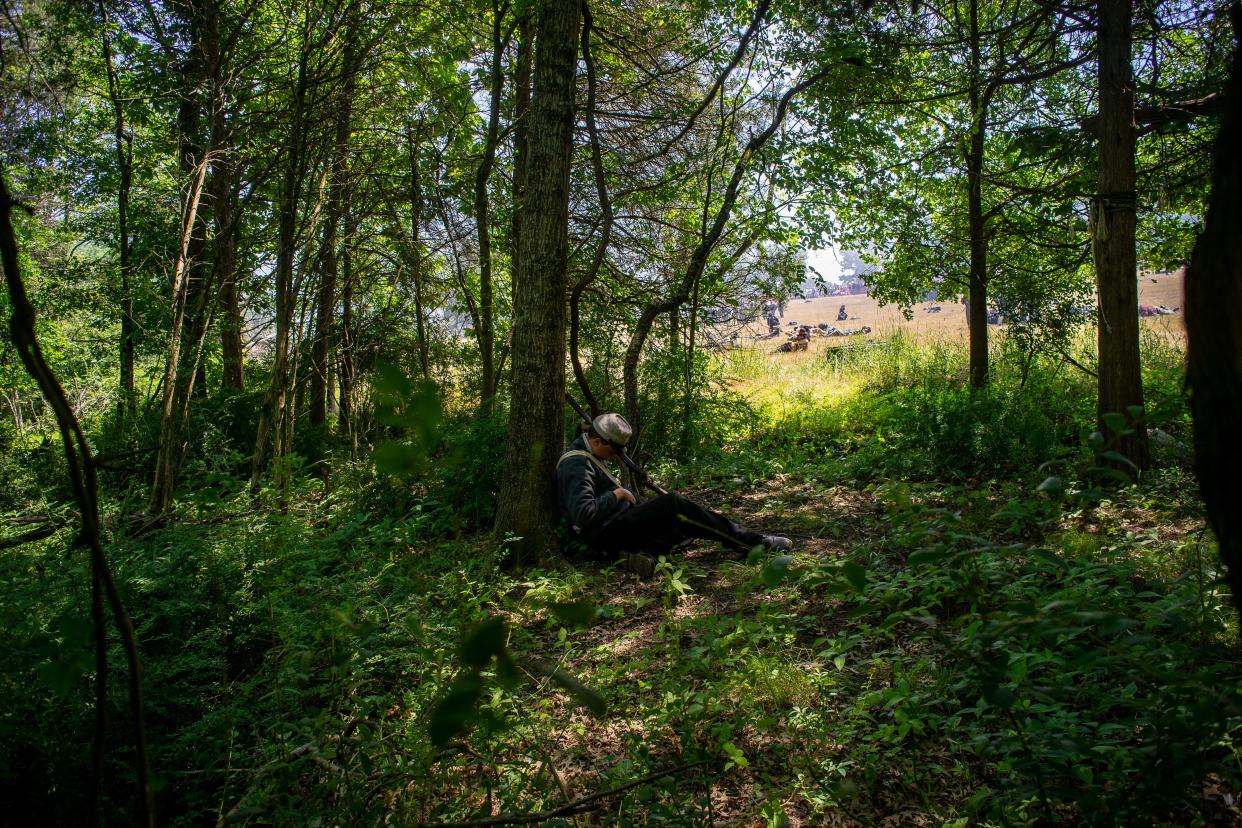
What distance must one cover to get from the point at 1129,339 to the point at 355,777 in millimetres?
6552

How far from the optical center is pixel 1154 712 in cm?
182

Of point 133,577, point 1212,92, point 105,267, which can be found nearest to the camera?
point 133,577

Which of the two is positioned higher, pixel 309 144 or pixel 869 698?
pixel 309 144

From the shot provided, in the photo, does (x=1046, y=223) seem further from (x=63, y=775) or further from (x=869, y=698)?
(x=63, y=775)

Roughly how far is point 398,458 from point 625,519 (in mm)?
4208

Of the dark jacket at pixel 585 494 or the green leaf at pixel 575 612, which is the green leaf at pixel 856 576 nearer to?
the green leaf at pixel 575 612

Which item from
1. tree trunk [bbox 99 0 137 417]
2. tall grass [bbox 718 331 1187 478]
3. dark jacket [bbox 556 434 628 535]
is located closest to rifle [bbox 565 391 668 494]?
dark jacket [bbox 556 434 628 535]

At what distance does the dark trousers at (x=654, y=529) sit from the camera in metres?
5.04

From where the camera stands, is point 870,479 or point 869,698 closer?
point 869,698

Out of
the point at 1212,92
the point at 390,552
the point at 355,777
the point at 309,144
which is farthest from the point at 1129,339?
the point at 309,144

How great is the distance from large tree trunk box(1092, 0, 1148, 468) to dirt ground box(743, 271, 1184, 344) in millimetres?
453

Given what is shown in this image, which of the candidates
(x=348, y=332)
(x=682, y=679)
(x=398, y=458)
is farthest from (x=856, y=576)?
(x=348, y=332)

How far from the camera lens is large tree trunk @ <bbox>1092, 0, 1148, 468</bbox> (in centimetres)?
564

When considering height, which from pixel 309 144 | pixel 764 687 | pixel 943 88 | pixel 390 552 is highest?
pixel 943 88
